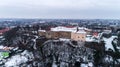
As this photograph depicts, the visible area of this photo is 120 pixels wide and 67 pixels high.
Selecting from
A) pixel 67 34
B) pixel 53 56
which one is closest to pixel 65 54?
pixel 53 56

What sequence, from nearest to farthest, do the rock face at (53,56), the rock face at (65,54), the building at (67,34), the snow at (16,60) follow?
the snow at (16,60)
the rock face at (53,56)
the rock face at (65,54)
the building at (67,34)

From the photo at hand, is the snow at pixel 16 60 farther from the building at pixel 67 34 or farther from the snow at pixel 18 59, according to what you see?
the building at pixel 67 34

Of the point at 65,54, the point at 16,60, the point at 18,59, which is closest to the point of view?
the point at 16,60

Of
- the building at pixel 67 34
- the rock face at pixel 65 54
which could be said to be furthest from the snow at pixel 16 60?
the building at pixel 67 34

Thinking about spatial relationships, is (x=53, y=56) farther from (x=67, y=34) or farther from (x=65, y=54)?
(x=67, y=34)

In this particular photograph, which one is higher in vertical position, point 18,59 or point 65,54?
point 65,54

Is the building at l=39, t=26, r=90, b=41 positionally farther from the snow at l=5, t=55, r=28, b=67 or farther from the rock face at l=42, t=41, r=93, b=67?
the snow at l=5, t=55, r=28, b=67

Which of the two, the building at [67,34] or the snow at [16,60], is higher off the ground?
the building at [67,34]

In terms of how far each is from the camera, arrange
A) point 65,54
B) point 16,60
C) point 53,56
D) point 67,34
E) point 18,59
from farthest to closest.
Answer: point 67,34, point 65,54, point 53,56, point 18,59, point 16,60

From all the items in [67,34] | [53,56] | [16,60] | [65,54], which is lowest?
[16,60]

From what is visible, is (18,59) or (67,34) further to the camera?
(67,34)
